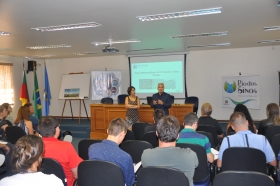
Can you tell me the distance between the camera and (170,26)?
19.2ft

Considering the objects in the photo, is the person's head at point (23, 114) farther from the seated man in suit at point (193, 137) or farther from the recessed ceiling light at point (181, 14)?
the seated man in suit at point (193, 137)

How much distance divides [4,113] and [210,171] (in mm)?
3929

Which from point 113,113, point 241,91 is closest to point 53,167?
point 113,113

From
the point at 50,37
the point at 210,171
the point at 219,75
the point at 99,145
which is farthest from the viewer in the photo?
the point at 219,75

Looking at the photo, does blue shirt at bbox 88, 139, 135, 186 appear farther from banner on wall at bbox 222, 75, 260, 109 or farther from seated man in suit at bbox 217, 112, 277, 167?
banner on wall at bbox 222, 75, 260, 109

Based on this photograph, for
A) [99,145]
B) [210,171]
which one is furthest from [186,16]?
[99,145]

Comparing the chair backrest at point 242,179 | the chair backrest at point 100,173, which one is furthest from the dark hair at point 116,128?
the chair backrest at point 242,179

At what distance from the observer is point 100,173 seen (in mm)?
2234

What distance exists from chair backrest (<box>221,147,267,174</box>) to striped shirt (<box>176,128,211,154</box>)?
9.8 inches

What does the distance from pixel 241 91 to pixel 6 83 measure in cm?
913

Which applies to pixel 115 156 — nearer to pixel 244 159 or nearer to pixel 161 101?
pixel 244 159

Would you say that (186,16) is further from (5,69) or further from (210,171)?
(5,69)

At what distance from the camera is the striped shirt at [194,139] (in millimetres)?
2957

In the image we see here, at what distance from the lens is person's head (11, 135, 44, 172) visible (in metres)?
1.66
